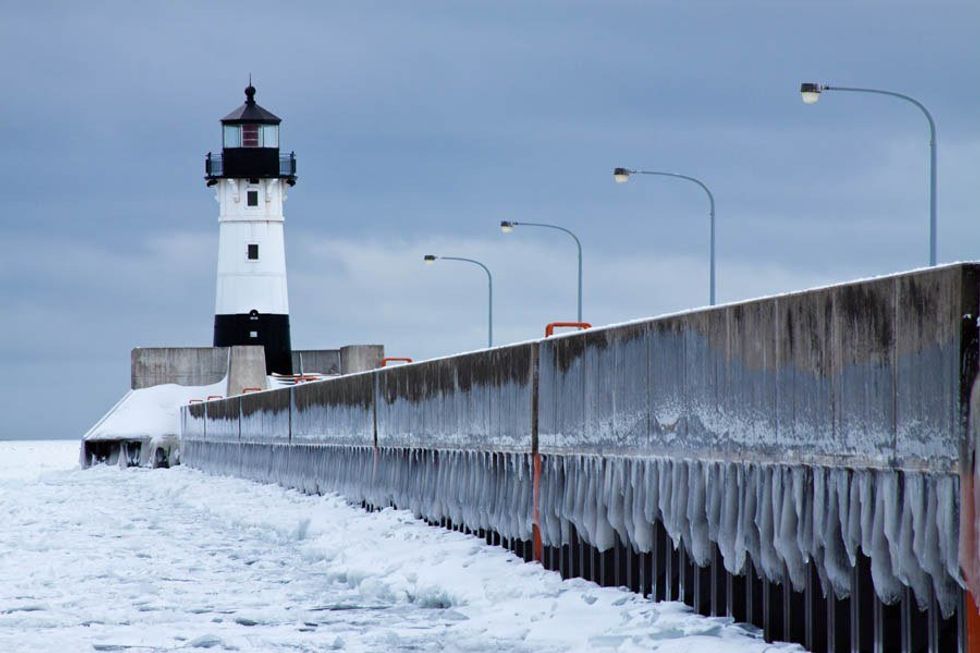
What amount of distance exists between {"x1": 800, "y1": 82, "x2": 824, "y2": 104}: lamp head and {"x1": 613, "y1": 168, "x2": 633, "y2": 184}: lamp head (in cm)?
993

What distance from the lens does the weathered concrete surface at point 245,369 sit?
225 feet

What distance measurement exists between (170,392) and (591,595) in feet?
200

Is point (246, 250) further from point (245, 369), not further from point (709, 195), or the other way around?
point (709, 195)

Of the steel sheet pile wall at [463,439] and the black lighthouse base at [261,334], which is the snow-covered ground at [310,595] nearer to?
the steel sheet pile wall at [463,439]

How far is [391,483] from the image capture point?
74.6 ft

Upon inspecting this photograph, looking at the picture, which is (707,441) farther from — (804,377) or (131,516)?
(131,516)

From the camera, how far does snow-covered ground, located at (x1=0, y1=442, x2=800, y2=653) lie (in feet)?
36.8

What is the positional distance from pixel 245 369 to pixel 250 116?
14107 millimetres

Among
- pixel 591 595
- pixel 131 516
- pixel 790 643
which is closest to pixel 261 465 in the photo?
pixel 131 516

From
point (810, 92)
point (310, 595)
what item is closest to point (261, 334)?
point (810, 92)

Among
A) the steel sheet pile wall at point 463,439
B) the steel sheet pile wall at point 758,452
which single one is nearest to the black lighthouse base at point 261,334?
the steel sheet pile wall at point 463,439

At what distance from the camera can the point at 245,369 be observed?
6888 cm

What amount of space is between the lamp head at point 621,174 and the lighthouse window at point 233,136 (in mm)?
38192

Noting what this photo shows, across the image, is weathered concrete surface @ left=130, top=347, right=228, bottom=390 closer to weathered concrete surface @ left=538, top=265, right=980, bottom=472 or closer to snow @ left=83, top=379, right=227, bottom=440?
snow @ left=83, top=379, right=227, bottom=440
